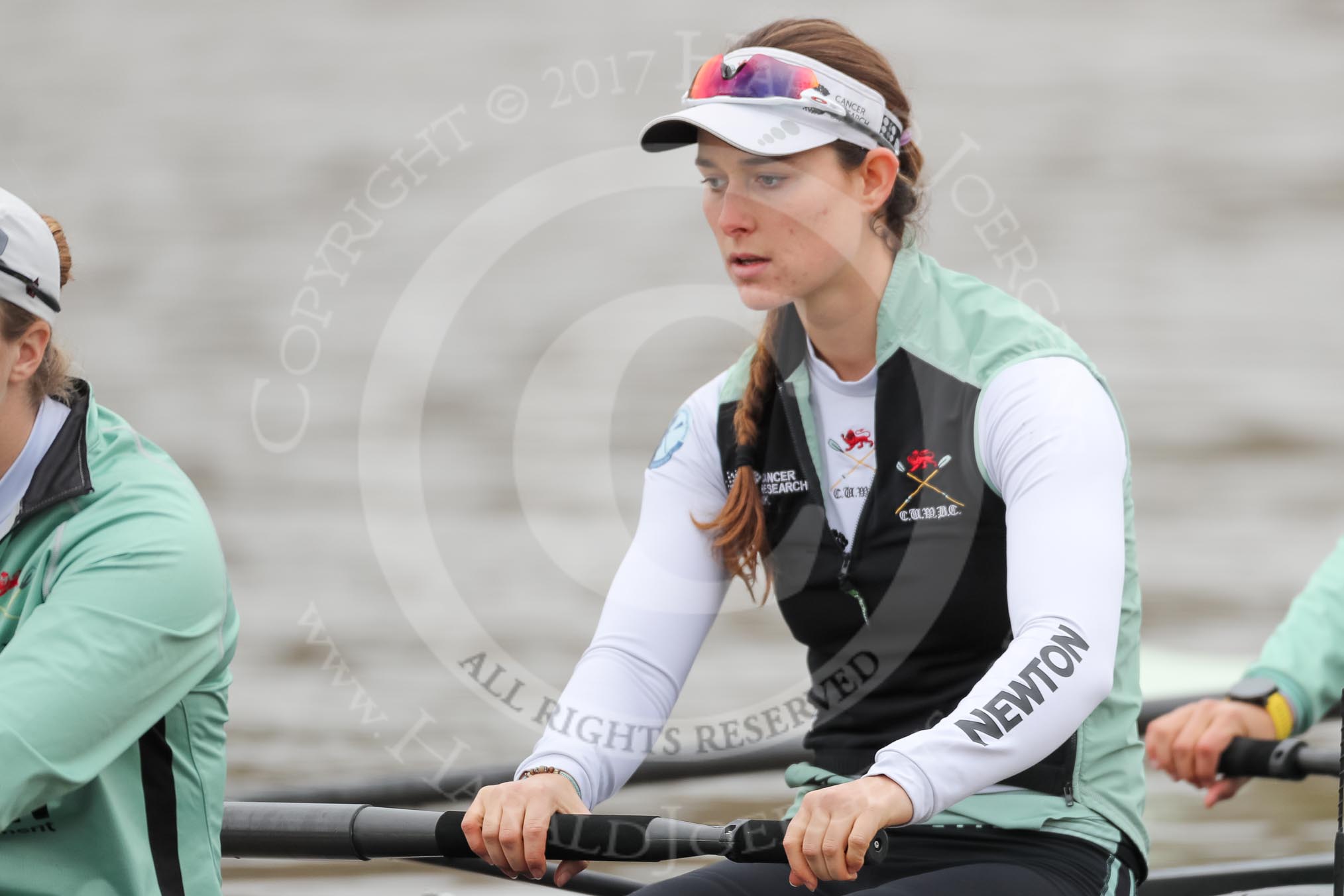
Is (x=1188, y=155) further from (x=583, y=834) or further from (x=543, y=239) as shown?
(x=583, y=834)

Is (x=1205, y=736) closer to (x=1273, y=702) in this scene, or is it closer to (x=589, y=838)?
(x=1273, y=702)

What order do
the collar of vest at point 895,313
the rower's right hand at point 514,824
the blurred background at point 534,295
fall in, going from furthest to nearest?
the blurred background at point 534,295 → the collar of vest at point 895,313 → the rower's right hand at point 514,824

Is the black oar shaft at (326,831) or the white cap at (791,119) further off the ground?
the white cap at (791,119)

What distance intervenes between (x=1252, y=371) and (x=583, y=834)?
624cm

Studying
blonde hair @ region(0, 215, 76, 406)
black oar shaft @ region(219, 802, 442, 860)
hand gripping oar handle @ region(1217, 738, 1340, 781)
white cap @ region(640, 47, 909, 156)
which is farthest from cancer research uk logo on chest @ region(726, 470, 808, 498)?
hand gripping oar handle @ region(1217, 738, 1340, 781)

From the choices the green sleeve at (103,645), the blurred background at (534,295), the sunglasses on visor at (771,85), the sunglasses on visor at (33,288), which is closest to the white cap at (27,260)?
the sunglasses on visor at (33,288)

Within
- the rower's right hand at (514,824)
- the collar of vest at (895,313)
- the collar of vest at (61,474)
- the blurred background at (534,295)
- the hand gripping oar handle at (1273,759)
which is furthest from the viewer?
the blurred background at (534,295)

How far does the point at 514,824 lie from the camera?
1.79m

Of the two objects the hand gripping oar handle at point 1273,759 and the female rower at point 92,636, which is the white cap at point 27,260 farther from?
the hand gripping oar handle at point 1273,759

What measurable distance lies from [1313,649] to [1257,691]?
10cm

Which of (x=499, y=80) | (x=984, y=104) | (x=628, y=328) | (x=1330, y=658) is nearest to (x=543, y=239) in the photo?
(x=628, y=328)

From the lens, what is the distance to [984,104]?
30.4 ft

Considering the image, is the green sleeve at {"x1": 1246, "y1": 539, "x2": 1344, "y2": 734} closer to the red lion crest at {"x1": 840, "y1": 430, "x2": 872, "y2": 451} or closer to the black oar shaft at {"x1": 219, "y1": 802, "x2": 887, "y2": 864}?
the red lion crest at {"x1": 840, "y1": 430, "x2": 872, "y2": 451}

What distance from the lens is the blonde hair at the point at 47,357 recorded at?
1.67 m
